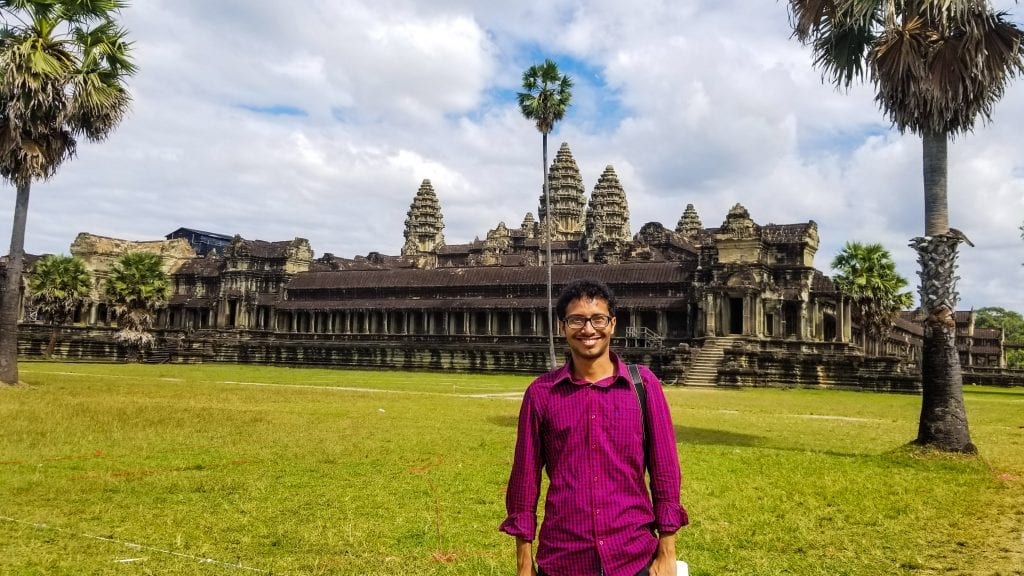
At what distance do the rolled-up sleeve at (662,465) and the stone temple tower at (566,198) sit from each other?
9657cm

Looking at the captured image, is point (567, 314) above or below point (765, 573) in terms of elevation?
above

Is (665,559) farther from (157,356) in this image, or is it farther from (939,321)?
(157,356)

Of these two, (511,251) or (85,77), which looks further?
(511,251)

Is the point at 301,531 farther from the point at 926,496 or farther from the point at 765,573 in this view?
the point at 926,496

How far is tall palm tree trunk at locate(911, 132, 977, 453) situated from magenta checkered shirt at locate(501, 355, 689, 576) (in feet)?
37.7

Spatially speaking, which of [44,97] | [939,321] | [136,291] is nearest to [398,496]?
[939,321]

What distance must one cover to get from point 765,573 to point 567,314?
4.15 meters

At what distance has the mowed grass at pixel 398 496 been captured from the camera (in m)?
6.94

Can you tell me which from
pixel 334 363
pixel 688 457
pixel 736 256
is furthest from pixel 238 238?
pixel 688 457

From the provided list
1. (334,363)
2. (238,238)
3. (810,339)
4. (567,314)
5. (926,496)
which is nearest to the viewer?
(567,314)

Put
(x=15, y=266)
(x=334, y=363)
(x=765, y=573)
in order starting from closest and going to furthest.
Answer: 1. (x=765, y=573)
2. (x=15, y=266)
3. (x=334, y=363)

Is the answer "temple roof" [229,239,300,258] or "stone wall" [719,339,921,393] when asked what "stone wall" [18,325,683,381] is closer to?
"stone wall" [719,339,921,393]

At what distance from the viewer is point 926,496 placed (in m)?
9.98

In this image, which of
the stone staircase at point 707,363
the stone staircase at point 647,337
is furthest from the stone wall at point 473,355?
the stone staircase at point 647,337
